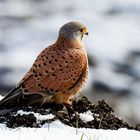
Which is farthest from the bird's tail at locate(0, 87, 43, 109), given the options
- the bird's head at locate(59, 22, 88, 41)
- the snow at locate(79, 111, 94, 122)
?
the bird's head at locate(59, 22, 88, 41)

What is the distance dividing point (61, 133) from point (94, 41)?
13.3 metres

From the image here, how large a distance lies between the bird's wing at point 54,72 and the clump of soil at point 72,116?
235 mm

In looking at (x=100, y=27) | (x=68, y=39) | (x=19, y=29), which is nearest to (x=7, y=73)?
(x=19, y=29)

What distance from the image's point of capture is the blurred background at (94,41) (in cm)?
1645

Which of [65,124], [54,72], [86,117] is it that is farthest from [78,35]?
[65,124]

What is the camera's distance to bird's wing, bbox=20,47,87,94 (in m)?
8.63

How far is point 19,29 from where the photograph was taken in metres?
21.3

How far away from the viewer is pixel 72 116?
8.43 m

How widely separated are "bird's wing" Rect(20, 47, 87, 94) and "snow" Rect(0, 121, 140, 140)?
65 cm

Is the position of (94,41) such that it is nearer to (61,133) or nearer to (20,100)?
(20,100)

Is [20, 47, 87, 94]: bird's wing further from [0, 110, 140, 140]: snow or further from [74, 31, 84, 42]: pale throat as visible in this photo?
[0, 110, 140, 140]: snow

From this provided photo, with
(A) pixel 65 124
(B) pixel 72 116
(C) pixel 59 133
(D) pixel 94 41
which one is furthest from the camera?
(D) pixel 94 41

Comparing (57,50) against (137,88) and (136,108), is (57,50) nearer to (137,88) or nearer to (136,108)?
(136,108)

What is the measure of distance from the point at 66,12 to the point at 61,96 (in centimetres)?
1512
